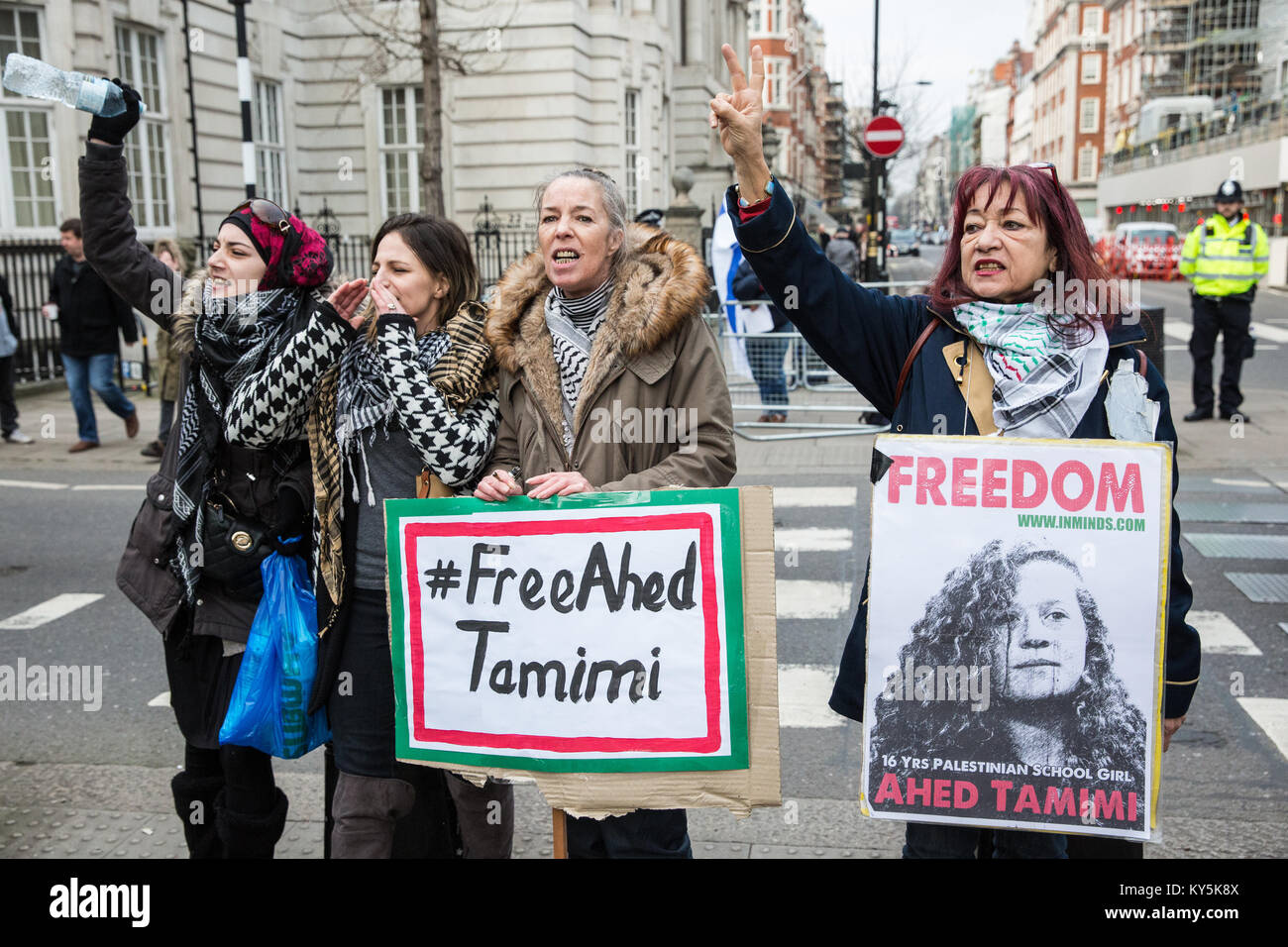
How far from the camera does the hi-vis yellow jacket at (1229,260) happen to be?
1123 centimetres

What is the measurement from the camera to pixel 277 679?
308 centimetres

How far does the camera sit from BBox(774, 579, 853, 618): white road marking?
6.31m

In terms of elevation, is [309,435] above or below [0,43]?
below

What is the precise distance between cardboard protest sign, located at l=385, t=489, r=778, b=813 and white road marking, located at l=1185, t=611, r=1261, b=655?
3.77 m

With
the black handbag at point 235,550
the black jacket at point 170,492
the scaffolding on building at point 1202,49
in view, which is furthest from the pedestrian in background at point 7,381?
the scaffolding on building at point 1202,49

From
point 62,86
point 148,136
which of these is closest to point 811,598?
point 62,86

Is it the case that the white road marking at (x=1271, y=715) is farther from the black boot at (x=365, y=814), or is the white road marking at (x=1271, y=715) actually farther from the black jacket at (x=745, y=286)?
the black jacket at (x=745, y=286)

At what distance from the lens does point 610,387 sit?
293 centimetres

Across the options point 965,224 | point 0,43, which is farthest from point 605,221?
point 0,43

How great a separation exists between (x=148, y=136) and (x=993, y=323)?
19666 millimetres

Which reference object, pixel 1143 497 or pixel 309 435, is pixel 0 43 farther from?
pixel 1143 497

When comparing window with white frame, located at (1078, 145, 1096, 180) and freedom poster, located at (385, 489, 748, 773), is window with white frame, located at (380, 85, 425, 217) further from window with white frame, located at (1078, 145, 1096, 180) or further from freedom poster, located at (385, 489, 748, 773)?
window with white frame, located at (1078, 145, 1096, 180)
